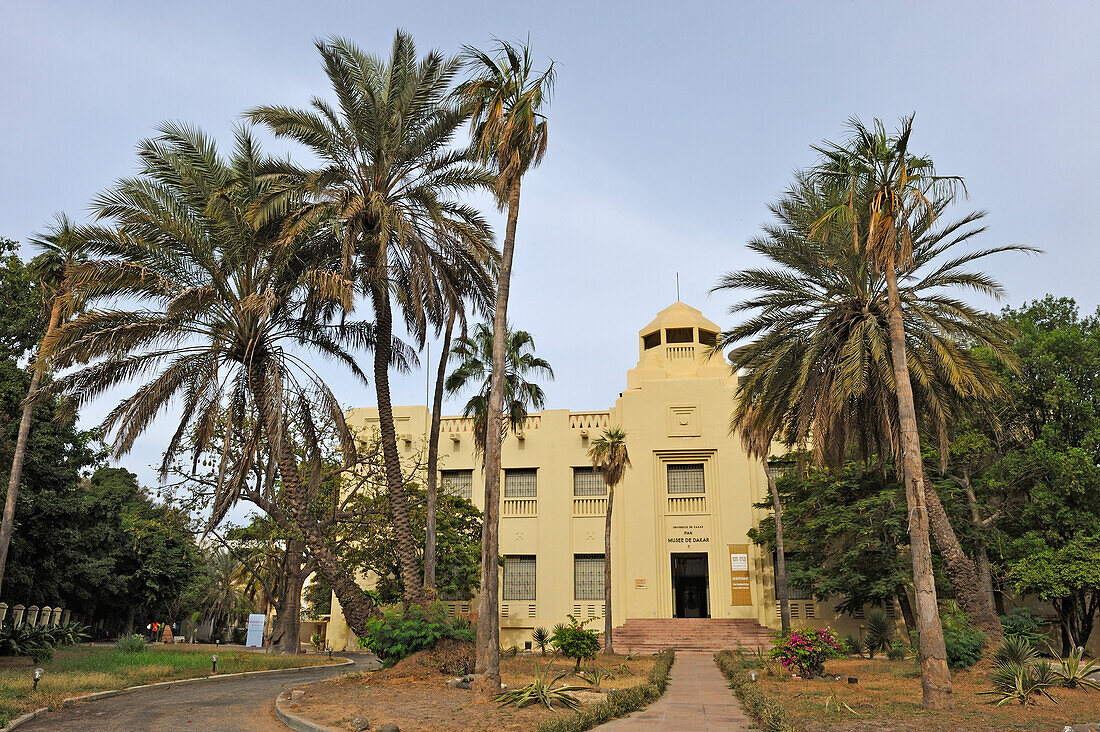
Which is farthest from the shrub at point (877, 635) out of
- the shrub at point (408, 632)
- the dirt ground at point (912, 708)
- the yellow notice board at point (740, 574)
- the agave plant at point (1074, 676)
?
the shrub at point (408, 632)

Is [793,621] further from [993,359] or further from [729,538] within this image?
[993,359]

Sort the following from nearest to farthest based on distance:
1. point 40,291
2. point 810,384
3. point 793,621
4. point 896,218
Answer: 1. point 896,218
2. point 810,384
3. point 40,291
4. point 793,621

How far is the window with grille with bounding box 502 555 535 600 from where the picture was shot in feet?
125

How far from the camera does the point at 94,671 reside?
60.7ft

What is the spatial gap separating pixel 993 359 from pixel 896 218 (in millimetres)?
14114

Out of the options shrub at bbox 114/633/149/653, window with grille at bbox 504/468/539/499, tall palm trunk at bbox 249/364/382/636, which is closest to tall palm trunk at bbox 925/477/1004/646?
tall palm trunk at bbox 249/364/382/636

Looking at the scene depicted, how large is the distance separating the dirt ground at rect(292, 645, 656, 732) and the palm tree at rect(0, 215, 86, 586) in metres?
10.2

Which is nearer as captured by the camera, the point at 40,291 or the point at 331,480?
the point at 40,291

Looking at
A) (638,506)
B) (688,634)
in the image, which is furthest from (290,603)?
(688,634)

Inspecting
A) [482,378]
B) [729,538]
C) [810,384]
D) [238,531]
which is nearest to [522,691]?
[810,384]

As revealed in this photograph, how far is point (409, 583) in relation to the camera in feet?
60.7

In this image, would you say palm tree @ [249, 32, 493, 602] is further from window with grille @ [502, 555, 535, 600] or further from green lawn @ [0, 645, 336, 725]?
window with grille @ [502, 555, 535, 600]

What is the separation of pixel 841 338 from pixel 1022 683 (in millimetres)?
9617

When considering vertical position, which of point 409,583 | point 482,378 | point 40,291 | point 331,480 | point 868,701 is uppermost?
point 40,291
